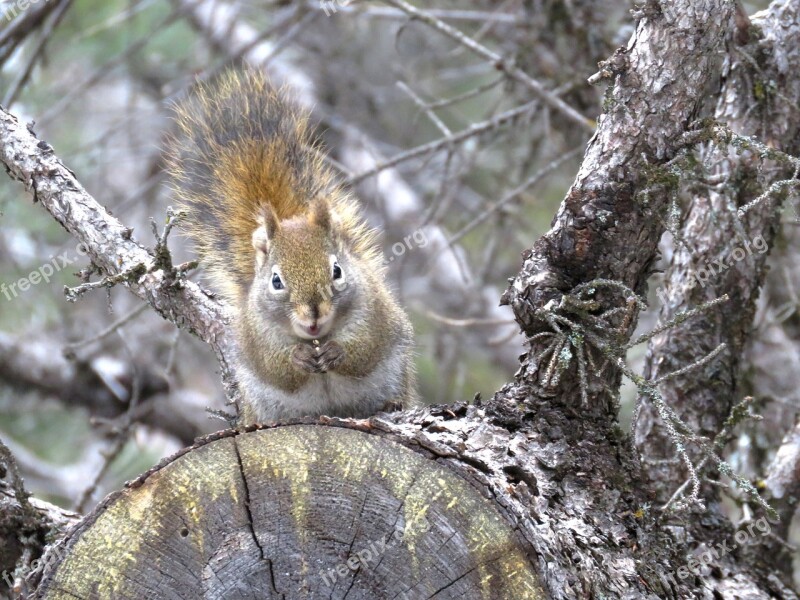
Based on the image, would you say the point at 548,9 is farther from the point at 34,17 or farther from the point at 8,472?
the point at 8,472

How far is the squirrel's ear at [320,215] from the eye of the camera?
2.80 metres

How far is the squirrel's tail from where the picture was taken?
9.69 feet

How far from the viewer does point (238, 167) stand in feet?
9.64

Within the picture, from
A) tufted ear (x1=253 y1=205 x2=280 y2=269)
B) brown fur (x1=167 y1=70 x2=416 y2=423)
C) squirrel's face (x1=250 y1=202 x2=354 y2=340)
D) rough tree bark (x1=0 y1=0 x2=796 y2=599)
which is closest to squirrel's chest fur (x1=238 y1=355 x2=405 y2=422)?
brown fur (x1=167 y1=70 x2=416 y2=423)

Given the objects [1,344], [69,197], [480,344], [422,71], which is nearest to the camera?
[69,197]

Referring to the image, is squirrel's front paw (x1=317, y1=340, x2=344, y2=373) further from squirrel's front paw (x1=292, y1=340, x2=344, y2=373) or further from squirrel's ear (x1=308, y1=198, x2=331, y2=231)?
squirrel's ear (x1=308, y1=198, x2=331, y2=231)

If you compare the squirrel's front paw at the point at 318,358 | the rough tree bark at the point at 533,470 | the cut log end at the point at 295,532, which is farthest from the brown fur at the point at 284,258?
the cut log end at the point at 295,532

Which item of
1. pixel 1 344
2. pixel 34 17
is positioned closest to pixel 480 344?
pixel 1 344

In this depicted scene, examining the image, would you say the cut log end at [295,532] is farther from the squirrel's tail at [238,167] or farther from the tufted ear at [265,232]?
the squirrel's tail at [238,167]

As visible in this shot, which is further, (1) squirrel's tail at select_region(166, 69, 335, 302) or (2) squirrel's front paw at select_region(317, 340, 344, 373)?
(1) squirrel's tail at select_region(166, 69, 335, 302)

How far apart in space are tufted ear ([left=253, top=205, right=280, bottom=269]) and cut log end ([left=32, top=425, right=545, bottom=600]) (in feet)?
3.06

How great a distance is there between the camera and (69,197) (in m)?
2.75

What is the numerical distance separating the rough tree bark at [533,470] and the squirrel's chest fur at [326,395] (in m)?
0.51

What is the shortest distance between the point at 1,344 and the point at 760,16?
146 inches
